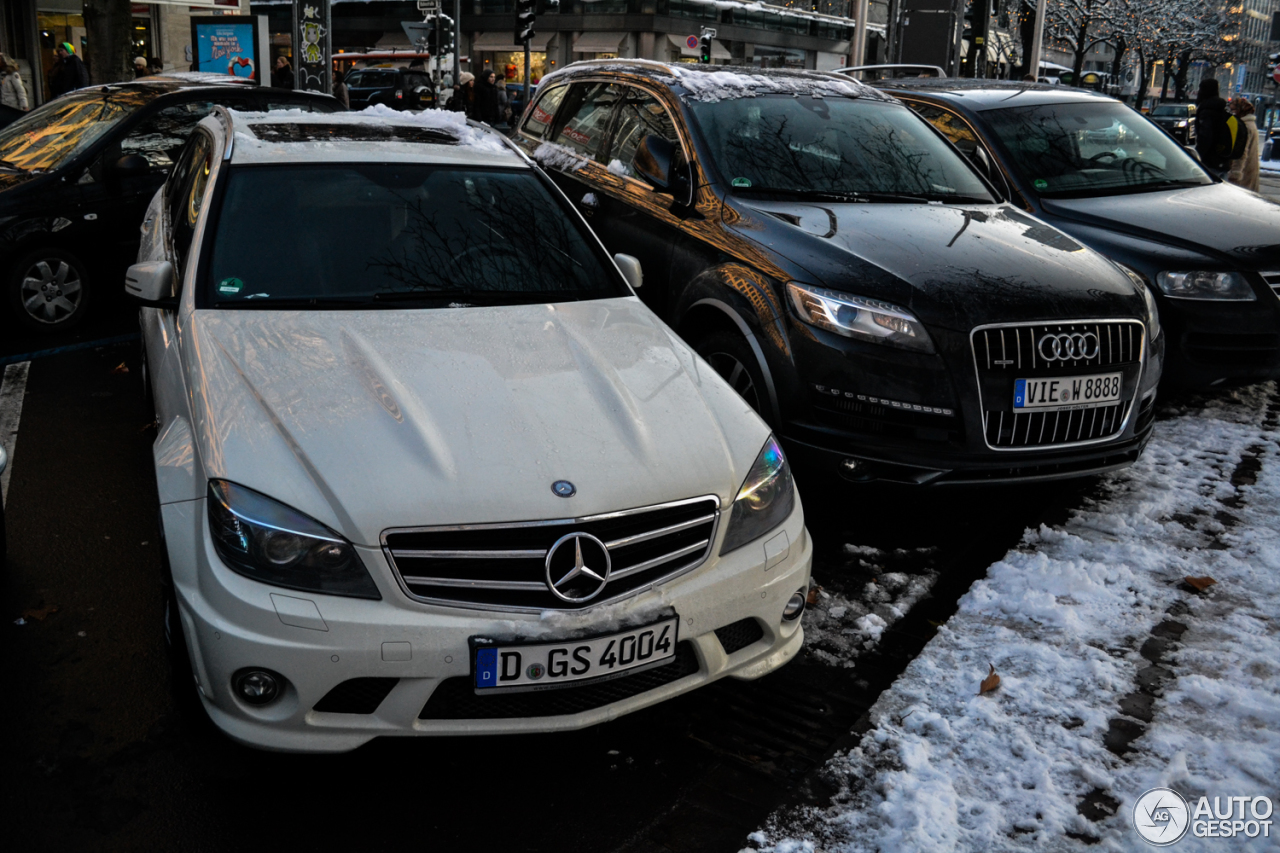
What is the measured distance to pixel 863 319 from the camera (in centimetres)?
A: 442

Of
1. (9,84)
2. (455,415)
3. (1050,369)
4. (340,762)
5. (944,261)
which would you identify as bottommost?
(340,762)

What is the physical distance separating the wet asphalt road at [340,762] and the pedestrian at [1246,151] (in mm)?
10871

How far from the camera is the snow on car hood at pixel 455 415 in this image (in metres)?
2.72

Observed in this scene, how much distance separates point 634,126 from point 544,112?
4.96 feet

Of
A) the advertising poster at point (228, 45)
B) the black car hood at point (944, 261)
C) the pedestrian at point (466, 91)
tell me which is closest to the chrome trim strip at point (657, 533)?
the black car hood at point (944, 261)

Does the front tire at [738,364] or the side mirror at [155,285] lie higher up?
the side mirror at [155,285]

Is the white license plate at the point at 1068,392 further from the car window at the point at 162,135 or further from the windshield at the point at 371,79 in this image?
the windshield at the point at 371,79

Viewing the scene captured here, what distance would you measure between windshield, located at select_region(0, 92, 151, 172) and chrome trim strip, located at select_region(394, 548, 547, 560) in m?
6.13

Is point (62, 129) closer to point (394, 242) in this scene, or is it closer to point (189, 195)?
point (189, 195)

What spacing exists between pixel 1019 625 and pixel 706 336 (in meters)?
1.91

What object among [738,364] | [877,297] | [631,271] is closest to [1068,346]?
[877,297]

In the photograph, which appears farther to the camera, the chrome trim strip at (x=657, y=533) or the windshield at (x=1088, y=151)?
the windshield at (x=1088, y=151)

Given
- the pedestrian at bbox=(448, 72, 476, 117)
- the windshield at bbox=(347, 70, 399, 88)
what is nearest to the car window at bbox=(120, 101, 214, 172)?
the pedestrian at bbox=(448, 72, 476, 117)

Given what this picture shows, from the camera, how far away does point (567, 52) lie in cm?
5028
